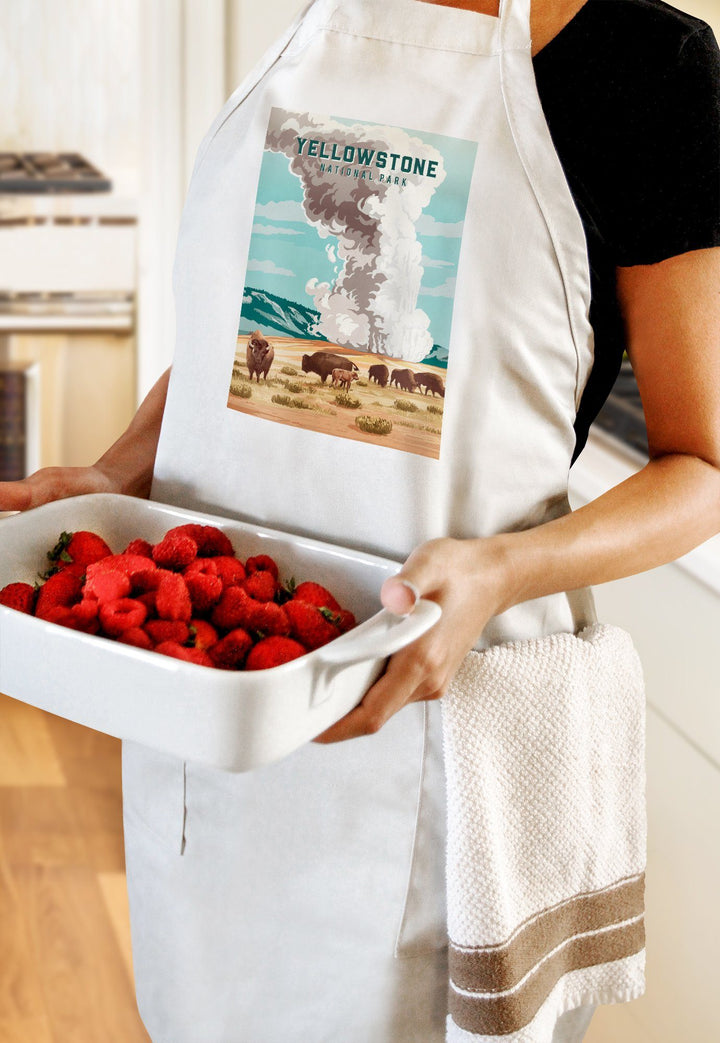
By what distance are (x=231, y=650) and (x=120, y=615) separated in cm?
7

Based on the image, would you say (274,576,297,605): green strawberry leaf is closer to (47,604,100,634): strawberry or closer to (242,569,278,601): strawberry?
(242,569,278,601): strawberry

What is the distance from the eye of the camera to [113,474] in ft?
2.86

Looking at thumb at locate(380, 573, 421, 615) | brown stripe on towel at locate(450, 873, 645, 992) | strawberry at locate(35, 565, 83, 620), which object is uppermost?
thumb at locate(380, 573, 421, 615)

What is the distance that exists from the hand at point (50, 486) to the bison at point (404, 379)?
0.29 metres

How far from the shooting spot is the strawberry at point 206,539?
71 cm

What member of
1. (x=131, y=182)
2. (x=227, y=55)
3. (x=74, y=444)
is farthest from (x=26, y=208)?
(x=227, y=55)

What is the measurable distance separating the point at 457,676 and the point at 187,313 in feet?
1.17

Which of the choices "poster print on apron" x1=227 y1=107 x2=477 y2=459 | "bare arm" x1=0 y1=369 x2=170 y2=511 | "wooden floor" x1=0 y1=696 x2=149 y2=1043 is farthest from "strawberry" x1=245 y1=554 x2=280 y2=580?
"wooden floor" x1=0 y1=696 x2=149 y2=1043

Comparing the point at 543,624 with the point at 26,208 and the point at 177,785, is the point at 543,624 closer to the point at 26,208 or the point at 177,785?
the point at 177,785

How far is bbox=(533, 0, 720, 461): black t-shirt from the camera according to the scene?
0.62 metres

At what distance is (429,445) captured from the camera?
27.2 inches

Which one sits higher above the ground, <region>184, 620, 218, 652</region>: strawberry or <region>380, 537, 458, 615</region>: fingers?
<region>380, 537, 458, 615</region>: fingers

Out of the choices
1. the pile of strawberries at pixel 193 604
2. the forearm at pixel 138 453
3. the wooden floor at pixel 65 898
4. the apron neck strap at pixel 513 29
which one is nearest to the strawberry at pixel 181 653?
the pile of strawberries at pixel 193 604

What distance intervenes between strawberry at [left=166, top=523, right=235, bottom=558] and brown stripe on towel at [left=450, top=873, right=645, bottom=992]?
345 mm
